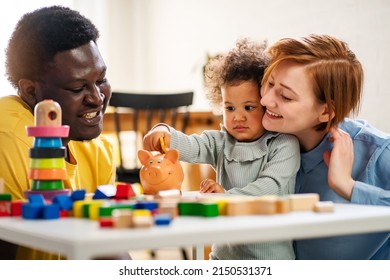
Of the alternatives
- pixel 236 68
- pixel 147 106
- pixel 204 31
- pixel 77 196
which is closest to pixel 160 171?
pixel 77 196

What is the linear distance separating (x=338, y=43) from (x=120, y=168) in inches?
74.8

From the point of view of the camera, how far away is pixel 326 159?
1.47m

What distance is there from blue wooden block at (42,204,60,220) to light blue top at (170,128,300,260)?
51cm

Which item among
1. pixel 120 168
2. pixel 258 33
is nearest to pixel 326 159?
pixel 120 168

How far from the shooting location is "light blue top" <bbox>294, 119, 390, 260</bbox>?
152cm

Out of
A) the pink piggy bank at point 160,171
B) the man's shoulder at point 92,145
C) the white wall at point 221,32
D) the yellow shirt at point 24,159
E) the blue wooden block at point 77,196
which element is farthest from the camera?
the white wall at point 221,32

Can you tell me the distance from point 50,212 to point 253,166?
62cm

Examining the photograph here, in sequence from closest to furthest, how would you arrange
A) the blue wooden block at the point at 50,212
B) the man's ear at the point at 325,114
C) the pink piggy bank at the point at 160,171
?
the blue wooden block at the point at 50,212 → the pink piggy bank at the point at 160,171 → the man's ear at the point at 325,114

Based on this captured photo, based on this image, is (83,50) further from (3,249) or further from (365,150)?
(365,150)

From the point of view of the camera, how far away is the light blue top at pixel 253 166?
4.75 ft

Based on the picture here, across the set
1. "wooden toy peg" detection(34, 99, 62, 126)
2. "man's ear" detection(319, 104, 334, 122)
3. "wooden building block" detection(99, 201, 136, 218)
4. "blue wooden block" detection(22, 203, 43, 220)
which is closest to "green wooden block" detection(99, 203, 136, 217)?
"wooden building block" detection(99, 201, 136, 218)

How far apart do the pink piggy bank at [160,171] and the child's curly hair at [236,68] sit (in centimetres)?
34

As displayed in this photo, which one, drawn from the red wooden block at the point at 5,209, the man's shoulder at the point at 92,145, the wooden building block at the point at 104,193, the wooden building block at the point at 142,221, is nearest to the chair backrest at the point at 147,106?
the man's shoulder at the point at 92,145

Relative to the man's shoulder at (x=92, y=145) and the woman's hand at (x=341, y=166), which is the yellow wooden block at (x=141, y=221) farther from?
the man's shoulder at (x=92, y=145)
